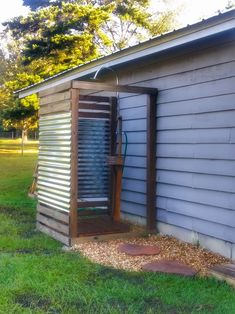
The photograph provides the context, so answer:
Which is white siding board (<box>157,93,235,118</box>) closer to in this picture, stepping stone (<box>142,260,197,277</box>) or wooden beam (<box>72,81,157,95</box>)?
wooden beam (<box>72,81,157,95</box>)

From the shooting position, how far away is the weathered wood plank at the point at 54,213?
5807mm

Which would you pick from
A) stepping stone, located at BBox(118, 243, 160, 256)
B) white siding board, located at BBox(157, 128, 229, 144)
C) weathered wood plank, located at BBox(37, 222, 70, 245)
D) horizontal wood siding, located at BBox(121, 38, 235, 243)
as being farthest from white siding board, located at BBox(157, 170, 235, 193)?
weathered wood plank, located at BBox(37, 222, 70, 245)

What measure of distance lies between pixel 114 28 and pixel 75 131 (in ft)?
57.9

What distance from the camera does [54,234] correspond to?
611 cm

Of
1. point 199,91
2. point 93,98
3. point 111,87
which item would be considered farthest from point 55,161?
point 199,91

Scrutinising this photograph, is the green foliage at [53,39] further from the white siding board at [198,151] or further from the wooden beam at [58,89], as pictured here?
the white siding board at [198,151]

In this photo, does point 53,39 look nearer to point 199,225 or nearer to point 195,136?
point 195,136

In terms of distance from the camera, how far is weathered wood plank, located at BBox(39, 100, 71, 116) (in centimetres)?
575

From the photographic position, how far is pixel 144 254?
5141mm

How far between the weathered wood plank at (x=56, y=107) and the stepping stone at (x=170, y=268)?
222cm

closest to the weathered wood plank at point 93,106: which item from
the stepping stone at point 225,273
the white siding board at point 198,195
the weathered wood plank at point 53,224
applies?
the white siding board at point 198,195

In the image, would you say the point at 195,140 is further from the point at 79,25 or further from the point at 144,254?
the point at 79,25

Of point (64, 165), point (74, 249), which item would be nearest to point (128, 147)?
point (64, 165)

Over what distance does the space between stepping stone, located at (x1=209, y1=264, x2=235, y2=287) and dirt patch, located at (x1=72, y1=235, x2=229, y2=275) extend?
0.60 feet
